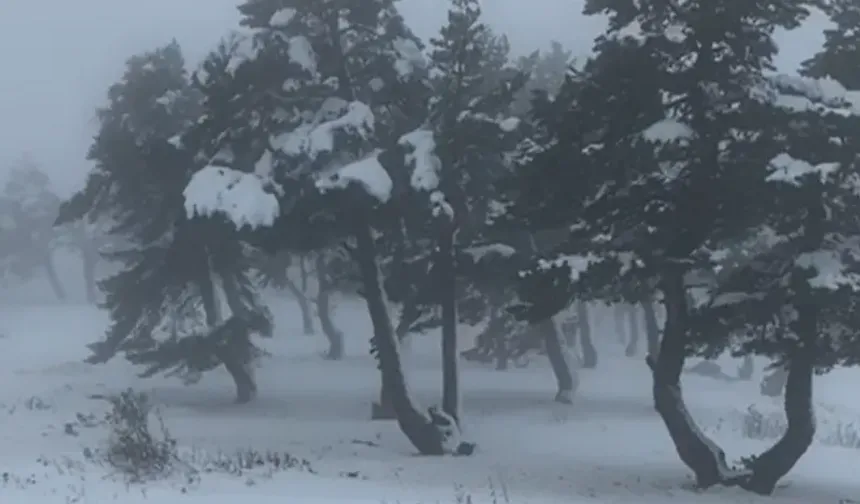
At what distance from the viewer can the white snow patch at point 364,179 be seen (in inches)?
748

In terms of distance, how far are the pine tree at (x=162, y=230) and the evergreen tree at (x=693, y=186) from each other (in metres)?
9.15

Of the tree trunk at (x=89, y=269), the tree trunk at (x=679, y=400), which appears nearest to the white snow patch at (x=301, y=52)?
the tree trunk at (x=679, y=400)

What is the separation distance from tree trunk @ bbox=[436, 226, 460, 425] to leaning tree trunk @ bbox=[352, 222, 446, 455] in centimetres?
180

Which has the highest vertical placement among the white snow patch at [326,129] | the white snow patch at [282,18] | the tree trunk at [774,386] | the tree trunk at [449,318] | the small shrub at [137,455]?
the white snow patch at [282,18]

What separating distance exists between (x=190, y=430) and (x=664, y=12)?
14.1 metres

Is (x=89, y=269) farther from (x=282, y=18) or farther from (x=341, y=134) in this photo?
(x=341, y=134)

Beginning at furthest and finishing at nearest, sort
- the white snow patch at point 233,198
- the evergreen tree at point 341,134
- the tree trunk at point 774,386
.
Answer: the tree trunk at point 774,386
the evergreen tree at point 341,134
the white snow patch at point 233,198

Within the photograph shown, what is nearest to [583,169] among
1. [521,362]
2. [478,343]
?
[478,343]

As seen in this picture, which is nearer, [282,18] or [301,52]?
[301,52]

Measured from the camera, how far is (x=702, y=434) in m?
17.2

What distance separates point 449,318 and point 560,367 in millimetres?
8797

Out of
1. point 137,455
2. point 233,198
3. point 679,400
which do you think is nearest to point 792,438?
point 679,400

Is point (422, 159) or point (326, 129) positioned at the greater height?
point (326, 129)

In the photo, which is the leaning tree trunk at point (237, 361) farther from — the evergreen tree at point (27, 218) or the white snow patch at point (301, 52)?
the evergreen tree at point (27, 218)
